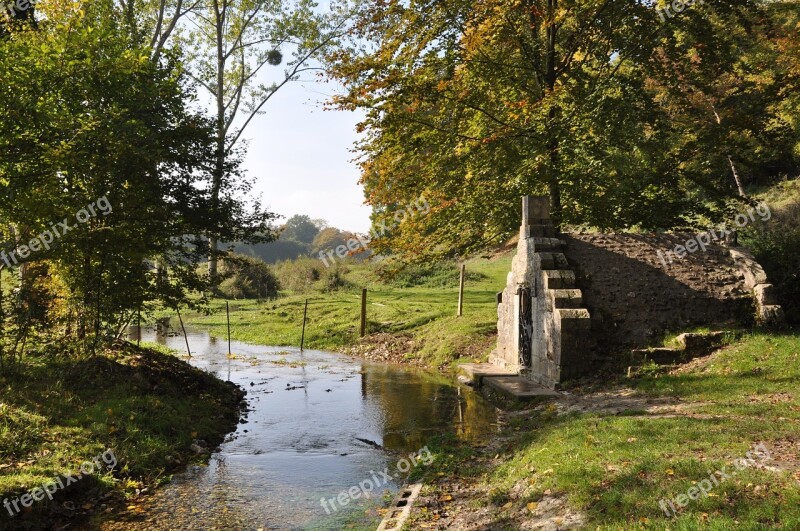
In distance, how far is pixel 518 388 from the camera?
13094 mm

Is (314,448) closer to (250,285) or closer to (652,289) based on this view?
(652,289)

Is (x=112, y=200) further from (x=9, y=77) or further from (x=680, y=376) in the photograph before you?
(x=680, y=376)

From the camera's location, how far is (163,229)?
46.3ft

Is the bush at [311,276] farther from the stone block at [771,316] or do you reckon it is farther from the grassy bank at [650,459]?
the grassy bank at [650,459]

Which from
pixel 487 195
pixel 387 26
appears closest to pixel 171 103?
pixel 387 26

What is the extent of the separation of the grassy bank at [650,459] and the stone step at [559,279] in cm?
279

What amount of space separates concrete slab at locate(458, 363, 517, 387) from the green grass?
222 centimetres

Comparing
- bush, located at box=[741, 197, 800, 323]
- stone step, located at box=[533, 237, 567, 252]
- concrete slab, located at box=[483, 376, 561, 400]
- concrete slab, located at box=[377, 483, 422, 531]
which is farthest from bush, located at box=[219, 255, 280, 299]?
concrete slab, located at box=[377, 483, 422, 531]

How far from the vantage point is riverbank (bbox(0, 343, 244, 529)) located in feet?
24.4

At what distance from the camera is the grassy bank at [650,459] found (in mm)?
5270

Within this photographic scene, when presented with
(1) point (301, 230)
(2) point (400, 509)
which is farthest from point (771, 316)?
(1) point (301, 230)

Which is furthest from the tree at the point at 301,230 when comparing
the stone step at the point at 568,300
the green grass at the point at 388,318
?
the stone step at the point at 568,300

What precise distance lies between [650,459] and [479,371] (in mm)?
9395

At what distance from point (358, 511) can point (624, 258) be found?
31.2 ft
